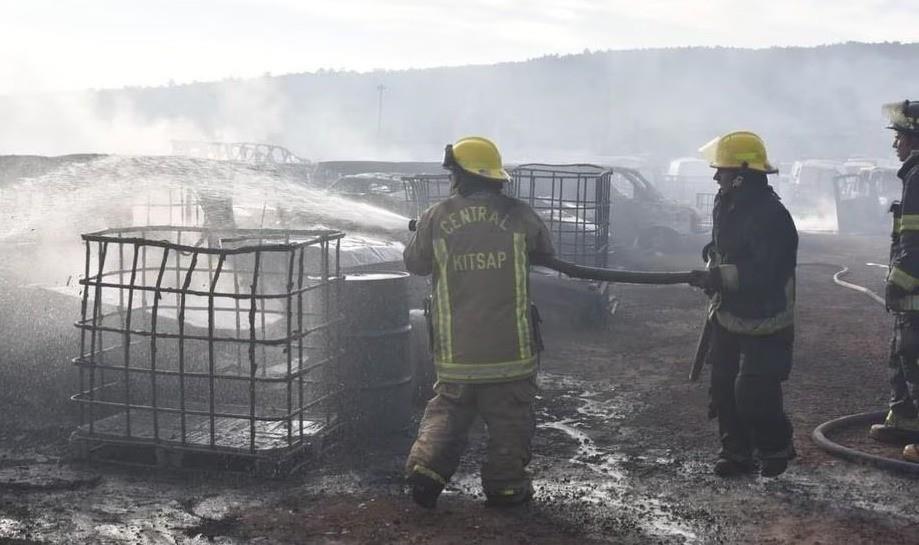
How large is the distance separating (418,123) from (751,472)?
253 ft

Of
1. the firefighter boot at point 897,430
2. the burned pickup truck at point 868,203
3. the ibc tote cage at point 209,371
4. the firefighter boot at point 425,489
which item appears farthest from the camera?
the burned pickup truck at point 868,203

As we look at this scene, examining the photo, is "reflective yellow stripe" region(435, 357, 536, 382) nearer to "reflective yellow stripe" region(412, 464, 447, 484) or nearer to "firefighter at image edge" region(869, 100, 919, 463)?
"reflective yellow stripe" region(412, 464, 447, 484)

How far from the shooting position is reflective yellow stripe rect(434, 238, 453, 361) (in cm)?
506

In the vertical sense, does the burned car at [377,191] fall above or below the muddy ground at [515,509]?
above

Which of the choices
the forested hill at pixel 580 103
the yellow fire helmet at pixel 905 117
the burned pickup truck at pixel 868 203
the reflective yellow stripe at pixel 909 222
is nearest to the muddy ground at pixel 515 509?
the reflective yellow stripe at pixel 909 222

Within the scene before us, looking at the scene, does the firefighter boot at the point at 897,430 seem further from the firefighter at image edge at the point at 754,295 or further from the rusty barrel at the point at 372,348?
the rusty barrel at the point at 372,348

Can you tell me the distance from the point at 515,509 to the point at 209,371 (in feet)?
6.33

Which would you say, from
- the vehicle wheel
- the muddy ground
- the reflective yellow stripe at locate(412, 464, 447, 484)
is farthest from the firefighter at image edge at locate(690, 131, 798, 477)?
the vehicle wheel

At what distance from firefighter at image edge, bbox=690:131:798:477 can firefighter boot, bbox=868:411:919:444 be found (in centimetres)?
123

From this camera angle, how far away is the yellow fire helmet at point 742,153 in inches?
220

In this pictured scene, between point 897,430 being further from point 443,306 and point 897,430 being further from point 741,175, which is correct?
point 443,306

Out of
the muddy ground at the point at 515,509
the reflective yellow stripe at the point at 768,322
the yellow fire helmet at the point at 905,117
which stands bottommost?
the muddy ground at the point at 515,509

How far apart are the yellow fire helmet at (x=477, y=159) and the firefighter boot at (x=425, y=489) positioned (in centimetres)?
157

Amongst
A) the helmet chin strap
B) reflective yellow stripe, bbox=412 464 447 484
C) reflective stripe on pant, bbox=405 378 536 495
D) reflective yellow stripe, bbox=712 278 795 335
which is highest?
the helmet chin strap
